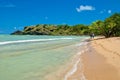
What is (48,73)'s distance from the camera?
9836 mm

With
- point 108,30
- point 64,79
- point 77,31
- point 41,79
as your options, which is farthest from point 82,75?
point 77,31

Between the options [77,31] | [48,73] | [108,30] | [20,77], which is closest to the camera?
[20,77]

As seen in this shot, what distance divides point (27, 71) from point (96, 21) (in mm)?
52522

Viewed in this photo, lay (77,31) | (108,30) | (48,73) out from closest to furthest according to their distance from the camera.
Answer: (48,73) < (108,30) < (77,31)

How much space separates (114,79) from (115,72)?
1.21 metres

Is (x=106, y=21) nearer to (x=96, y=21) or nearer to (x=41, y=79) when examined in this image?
(x=96, y=21)

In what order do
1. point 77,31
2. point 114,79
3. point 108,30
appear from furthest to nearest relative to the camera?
point 77,31 → point 108,30 → point 114,79

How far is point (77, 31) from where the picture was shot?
188500 mm

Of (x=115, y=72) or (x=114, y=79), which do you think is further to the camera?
(x=115, y=72)

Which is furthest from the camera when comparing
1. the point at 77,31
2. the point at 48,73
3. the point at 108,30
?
the point at 77,31

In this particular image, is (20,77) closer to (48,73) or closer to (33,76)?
(33,76)

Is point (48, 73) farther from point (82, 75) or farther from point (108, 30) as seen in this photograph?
point (108, 30)

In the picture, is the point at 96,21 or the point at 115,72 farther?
the point at 96,21

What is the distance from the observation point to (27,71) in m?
10.1
